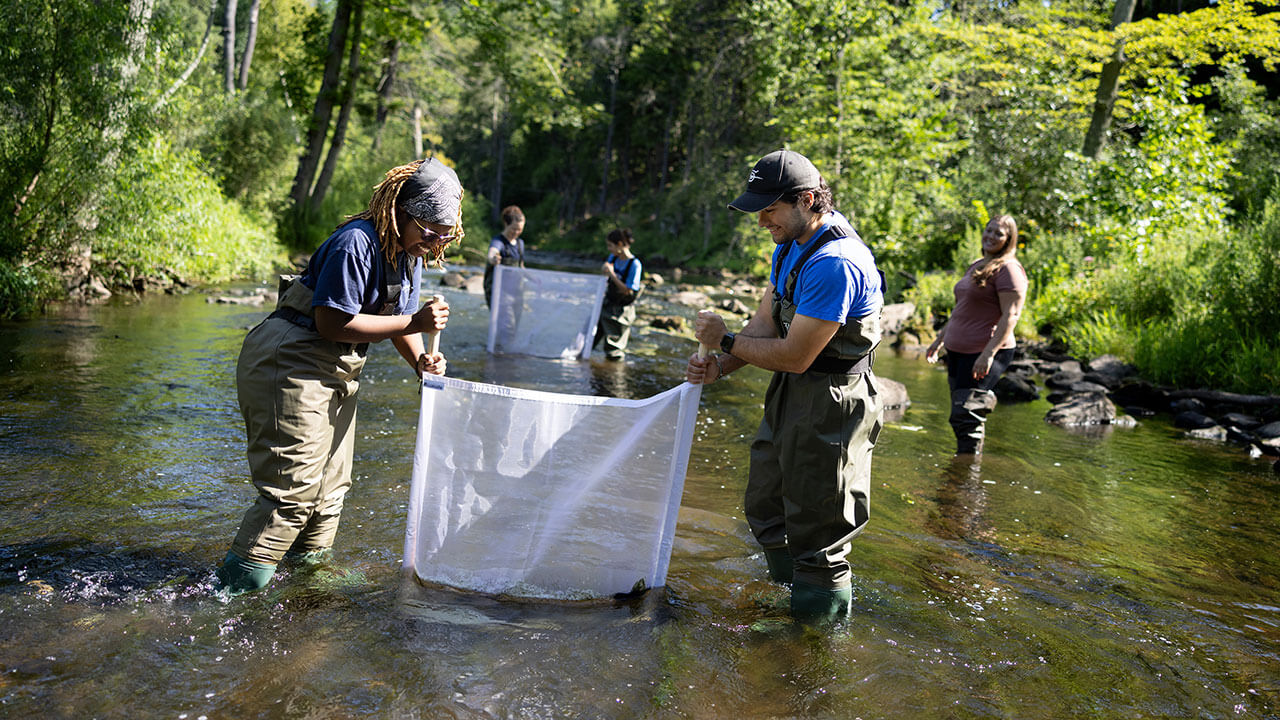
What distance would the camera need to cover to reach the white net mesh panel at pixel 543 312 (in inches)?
422

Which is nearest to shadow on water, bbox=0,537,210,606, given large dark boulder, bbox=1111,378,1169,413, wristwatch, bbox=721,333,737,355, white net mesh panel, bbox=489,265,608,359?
wristwatch, bbox=721,333,737,355

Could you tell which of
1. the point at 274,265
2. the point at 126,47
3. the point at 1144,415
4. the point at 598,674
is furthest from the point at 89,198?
the point at 1144,415

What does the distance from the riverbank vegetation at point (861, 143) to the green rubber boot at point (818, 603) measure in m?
8.81

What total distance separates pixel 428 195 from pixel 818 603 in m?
2.24

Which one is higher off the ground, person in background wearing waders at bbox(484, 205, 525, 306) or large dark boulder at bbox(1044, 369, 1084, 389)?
person in background wearing waders at bbox(484, 205, 525, 306)

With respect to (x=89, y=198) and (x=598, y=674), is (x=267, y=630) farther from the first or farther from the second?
(x=89, y=198)

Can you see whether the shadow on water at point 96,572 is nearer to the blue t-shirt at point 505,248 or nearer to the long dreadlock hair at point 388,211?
the long dreadlock hair at point 388,211

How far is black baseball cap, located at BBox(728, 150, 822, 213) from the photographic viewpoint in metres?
3.56

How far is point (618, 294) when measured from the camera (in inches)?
436

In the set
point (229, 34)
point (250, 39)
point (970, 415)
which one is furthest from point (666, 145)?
point (970, 415)

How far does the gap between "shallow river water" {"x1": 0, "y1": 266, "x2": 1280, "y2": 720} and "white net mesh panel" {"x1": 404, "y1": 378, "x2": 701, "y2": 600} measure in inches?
7.1

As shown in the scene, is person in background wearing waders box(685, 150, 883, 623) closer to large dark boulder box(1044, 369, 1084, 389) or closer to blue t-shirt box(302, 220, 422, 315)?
blue t-shirt box(302, 220, 422, 315)

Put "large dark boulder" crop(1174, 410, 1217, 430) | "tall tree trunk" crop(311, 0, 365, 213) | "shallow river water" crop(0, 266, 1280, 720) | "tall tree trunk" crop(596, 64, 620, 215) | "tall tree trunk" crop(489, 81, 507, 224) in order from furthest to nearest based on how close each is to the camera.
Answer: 1. "tall tree trunk" crop(489, 81, 507, 224)
2. "tall tree trunk" crop(596, 64, 620, 215)
3. "tall tree trunk" crop(311, 0, 365, 213)
4. "large dark boulder" crop(1174, 410, 1217, 430)
5. "shallow river water" crop(0, 266, 1280, 720)

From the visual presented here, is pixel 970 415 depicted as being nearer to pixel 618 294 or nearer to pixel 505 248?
pixel 618 294
